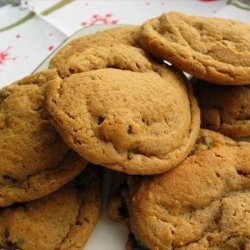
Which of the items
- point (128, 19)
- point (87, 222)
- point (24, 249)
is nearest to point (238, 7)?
point (128, 19)

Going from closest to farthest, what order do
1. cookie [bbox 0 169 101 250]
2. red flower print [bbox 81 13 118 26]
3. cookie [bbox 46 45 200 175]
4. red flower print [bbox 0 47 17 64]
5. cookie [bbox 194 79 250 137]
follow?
cookie [bbox 46 45 200 175] → cookie [bbox 0 169 101 250] → cookie [bbox 194 79 250 137] → red flower print [bbox 0 47 17 64] → red flower print [bbox 81 13 118 26]

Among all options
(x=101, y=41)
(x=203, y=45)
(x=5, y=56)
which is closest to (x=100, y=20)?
(x=5, y=56)

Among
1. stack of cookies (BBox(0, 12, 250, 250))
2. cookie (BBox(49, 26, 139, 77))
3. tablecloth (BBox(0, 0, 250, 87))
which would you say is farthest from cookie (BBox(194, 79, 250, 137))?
tablecloth (BBox(0, 0, 250, 87))

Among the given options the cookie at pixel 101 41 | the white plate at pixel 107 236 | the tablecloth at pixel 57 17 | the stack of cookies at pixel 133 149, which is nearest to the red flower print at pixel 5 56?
the tablecloth at pixel 57 17

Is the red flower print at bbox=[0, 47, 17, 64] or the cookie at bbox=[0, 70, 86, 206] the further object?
the red flower print at bbox=[0, 47, 17, 64]

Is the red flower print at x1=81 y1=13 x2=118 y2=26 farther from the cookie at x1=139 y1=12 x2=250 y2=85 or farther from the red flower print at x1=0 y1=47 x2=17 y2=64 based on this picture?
the cookie at x1=139 y1=12 x2=250 y2=85

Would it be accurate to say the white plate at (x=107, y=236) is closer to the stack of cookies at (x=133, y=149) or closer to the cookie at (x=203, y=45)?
the stack of cookies at (x=133, y=149)
